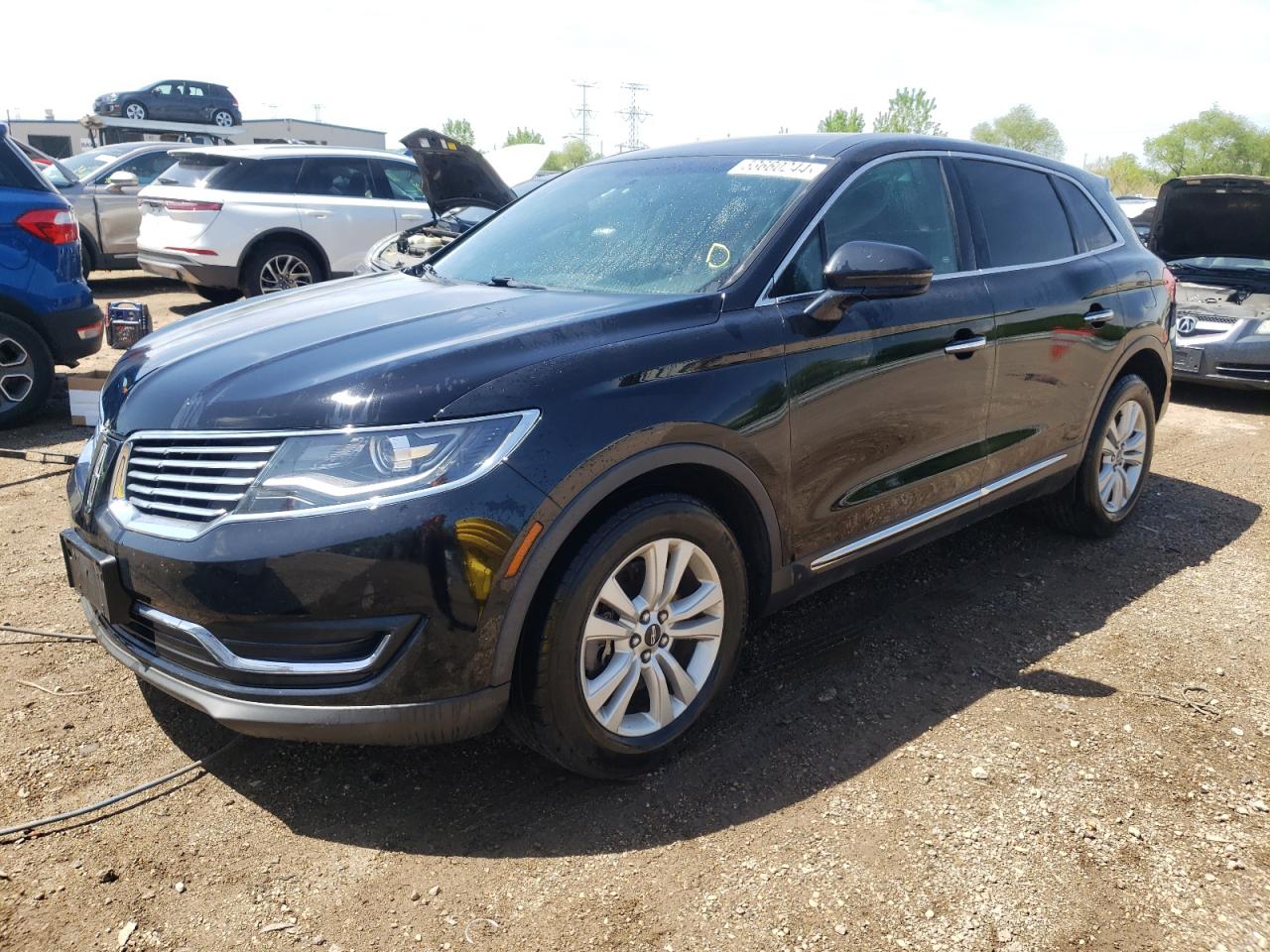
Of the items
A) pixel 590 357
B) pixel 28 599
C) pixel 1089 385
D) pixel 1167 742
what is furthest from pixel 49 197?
pixel 1167 742

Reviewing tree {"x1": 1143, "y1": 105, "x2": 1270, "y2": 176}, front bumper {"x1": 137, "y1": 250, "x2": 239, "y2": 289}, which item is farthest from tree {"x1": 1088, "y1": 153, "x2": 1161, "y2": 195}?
front bumper {"x1": 137, "y1": 250, "x2": 239, "y2": 289}

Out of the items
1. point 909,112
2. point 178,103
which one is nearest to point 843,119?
point 909,112

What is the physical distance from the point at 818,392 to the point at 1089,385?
1.94 meters

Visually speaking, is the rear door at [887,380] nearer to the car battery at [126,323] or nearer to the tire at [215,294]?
the car battery at [126,323]

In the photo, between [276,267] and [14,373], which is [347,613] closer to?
[14,373]

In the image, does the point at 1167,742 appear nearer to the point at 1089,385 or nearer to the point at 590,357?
the point at 1089,385

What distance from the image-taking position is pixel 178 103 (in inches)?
1169

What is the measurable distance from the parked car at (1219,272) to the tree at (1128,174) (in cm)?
6185

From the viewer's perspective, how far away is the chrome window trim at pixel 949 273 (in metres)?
3.07

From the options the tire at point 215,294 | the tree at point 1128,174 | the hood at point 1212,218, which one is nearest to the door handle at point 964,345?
the hood at point 1212,218

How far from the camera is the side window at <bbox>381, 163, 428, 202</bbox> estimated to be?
35.1ft

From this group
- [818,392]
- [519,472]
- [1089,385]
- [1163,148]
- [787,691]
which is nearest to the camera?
[519,472]

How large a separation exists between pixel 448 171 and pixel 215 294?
489cm

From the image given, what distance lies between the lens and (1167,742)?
3.12m
